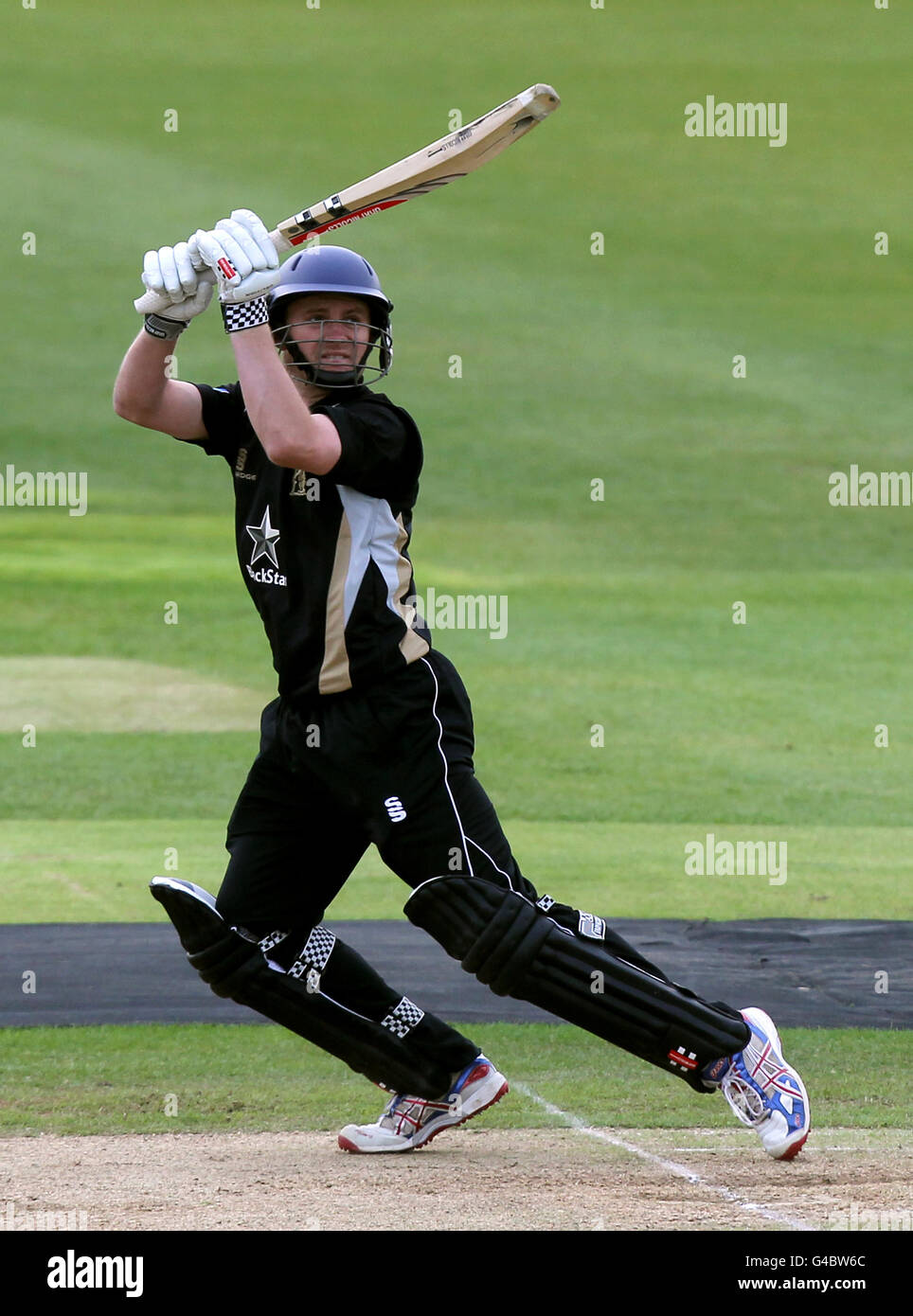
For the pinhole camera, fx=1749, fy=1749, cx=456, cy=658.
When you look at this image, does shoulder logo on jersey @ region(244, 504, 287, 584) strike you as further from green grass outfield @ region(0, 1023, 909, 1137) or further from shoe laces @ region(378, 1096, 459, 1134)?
green grass outfield @ region(0, 1023, 909, 1137)

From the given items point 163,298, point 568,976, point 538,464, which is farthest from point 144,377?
point 538,464

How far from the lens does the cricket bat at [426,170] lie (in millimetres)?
4270

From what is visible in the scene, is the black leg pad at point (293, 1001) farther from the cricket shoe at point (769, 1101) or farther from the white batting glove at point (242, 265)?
the white batting glove at point (242, 265)

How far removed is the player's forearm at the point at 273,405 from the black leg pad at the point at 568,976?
1.07 metres

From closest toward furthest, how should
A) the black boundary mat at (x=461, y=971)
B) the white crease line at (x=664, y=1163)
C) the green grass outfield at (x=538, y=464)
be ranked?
the white crease line at (x=664, y=1163)
the black boundary mat at (x=461, y=971)
the green grass outfield at (x=538, y=464)

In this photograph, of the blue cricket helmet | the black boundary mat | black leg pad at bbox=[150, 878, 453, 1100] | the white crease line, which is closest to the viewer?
the white crease line

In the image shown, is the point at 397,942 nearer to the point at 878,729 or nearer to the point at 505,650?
the point at 878,729

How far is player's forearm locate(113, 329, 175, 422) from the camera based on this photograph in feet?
14.3

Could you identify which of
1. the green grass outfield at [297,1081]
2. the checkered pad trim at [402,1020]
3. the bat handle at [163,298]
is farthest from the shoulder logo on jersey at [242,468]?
the green grass outfield at [297,1081]

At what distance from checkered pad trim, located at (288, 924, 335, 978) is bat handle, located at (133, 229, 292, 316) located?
165 cm

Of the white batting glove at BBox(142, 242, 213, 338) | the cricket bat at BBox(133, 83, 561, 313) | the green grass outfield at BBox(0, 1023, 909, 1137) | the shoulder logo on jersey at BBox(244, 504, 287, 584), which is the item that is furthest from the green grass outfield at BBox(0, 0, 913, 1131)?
the cricket bat at BBox(133, 83, 561, 313)

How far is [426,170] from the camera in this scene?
441 cm

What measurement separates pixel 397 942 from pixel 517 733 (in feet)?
19.4

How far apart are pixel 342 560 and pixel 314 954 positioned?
1116 mm
